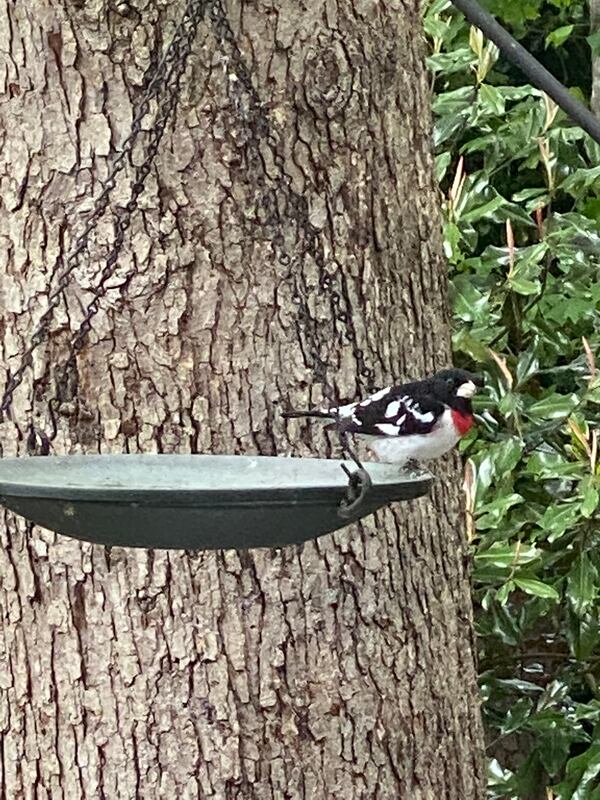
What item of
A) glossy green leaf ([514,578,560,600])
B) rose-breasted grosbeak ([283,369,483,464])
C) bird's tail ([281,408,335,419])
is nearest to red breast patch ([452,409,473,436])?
rose-breasted grosbeak ([283,369,483,464])

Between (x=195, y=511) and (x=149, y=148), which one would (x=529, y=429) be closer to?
(x=149, y=148)

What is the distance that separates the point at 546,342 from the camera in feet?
9.67

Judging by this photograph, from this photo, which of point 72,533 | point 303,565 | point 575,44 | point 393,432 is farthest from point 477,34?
point 575,44

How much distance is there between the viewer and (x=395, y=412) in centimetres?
180

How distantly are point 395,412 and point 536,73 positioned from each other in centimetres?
51

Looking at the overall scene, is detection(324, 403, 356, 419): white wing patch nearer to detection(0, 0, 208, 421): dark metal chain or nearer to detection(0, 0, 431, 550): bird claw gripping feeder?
detection(0, 0, 431, 550): bird claw gripping feeder

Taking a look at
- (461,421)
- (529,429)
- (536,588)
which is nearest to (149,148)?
(461,421)

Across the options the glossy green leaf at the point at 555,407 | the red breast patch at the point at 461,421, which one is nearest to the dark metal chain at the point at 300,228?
the red breast patch at the point at 461,421

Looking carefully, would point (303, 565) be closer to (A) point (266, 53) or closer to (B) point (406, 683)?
(B) point (406, 683)

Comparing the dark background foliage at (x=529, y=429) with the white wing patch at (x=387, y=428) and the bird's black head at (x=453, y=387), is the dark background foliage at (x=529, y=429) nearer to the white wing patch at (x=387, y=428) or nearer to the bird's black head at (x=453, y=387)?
the bird's black head at (x=453, y=387)

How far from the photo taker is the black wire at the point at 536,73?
1603 millimetres

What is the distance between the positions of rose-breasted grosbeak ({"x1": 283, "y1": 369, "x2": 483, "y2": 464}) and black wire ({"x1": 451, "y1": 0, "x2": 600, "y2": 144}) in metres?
0.45

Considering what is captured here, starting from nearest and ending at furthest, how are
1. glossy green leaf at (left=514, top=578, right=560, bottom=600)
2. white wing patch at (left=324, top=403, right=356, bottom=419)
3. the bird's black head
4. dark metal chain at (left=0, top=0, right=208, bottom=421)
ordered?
dark metal chain at (left=0, top=0, right=208, bottom=421), white wing patch at (left=324, top=403, right=356, bottom=419), the bird's black head, glossy green leaf at (left=514, top=578, right=560, bottom=600)

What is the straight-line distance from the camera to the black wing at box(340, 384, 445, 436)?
1752 mm
